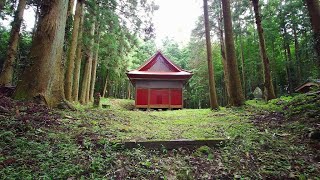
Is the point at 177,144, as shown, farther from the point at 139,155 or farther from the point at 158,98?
the point at 158,98

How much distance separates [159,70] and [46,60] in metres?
13.8

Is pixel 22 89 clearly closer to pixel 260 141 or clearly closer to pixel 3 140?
pixel 3 140

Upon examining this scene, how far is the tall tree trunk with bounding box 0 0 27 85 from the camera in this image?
1180 cm

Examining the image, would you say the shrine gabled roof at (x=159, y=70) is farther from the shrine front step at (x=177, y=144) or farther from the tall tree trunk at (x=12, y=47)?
the shrine front step at (x=177, y=144)

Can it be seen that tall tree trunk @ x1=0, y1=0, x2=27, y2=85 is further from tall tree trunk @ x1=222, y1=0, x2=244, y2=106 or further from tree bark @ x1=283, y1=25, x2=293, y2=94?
tree bark @ x1=283, y1=25, x2=293, y2=94

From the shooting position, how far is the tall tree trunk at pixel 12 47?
465 inches

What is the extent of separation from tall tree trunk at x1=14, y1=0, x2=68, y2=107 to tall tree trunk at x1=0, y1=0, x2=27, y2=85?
669 cm

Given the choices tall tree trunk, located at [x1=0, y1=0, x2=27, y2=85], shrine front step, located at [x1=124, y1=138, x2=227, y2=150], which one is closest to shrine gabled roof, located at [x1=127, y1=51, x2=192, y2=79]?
tall tree trunk, located at [x1=0, y1=0, x2=27, y2=85]

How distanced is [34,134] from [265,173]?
12.7 feet

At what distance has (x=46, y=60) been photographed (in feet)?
21.2

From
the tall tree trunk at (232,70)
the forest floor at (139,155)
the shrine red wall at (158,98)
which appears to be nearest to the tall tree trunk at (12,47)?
the forest floor at (139,155)

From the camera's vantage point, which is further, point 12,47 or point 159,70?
point 159,70

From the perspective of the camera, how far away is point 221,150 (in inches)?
160

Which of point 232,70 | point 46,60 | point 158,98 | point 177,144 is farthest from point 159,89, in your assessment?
point 177,144
